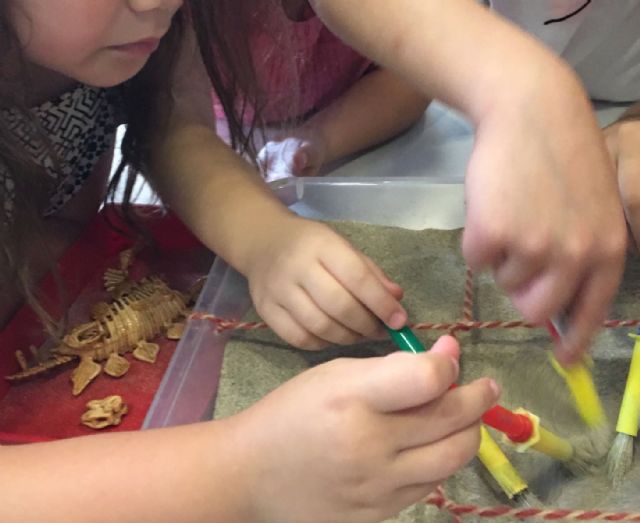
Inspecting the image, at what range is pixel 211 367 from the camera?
20.2 inches

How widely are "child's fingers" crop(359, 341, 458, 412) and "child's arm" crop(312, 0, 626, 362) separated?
5 cm

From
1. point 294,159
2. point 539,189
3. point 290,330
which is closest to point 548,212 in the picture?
point 539,189

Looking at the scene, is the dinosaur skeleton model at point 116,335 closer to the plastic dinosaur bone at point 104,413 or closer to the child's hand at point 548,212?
the plastic dinosaur bone at point 104,413

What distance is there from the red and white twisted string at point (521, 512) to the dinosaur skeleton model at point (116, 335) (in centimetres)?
26

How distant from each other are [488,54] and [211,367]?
0.88 ft

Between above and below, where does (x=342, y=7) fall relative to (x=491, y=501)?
above

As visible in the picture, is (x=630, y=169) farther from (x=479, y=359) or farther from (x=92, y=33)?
(x=92, y=33)

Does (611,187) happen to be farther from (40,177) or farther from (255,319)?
(40,177)

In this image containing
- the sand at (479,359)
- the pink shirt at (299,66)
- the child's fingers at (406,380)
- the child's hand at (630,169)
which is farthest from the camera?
the pink shirt at (299,66)

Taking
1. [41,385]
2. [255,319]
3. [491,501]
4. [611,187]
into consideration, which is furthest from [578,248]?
[41,385]

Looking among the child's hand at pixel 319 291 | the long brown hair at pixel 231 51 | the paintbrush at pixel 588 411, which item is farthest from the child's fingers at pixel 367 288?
the long brown hair at pixel 231 51

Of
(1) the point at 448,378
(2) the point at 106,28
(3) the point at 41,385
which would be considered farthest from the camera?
(3) the point at 41,385

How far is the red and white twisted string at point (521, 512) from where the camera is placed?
0.37 metres

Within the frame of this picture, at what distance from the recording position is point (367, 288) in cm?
46
